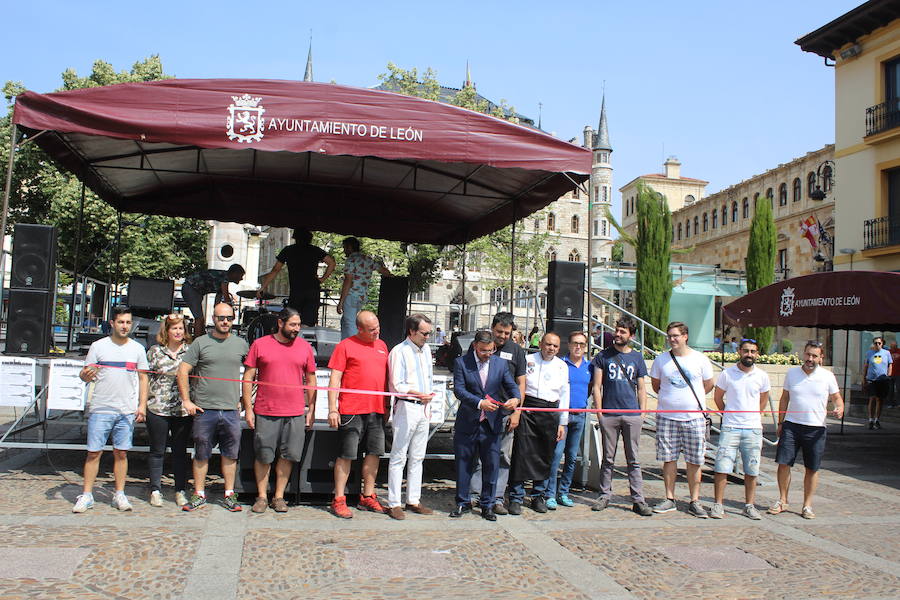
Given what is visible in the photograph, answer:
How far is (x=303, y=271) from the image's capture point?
34.9 ft

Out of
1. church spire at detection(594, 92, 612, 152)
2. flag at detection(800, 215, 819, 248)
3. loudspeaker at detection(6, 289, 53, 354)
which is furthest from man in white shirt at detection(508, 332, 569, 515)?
church spire at detection(594, 92, 612, 152)

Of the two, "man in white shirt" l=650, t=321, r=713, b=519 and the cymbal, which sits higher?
the cymbal

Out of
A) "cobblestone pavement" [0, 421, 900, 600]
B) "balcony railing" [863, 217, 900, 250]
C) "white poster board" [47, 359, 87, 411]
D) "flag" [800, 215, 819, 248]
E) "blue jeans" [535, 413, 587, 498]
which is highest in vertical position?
"flag" [800, 215, 819, 248]

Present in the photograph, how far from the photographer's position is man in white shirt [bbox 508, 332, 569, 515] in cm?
712

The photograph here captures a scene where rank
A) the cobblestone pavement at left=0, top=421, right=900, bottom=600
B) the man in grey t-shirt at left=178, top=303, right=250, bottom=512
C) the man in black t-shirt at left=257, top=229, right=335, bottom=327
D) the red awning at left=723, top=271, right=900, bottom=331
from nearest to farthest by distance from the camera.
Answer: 1. the cobblestone pavement at left=0, top=421, right=900, bottom=600
2. the man in grey t-shirt at left=178, top=303, right=250, bottom=512
3. the man in black t-shirt at left=257, top=229, right=335, bottom=327
4. the red awning at left=723, top=271, right=900, bottom=331

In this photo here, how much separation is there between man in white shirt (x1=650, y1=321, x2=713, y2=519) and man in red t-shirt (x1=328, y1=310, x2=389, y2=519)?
8.87 feet

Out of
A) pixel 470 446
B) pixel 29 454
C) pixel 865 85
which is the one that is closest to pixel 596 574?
pixel 470 446

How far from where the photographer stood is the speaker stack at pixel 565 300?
336 inches

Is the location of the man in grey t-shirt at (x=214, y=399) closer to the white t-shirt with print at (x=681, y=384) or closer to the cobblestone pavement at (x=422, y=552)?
the cobblestone pavement at (x=422, y=552)

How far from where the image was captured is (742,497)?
8453 millimetres

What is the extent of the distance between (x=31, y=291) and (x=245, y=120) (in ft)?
9.67

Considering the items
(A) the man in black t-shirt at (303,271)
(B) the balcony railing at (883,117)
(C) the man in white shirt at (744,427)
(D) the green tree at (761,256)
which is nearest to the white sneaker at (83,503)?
(A) the man in black t-shirt at (303,271)

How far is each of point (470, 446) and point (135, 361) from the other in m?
3.11

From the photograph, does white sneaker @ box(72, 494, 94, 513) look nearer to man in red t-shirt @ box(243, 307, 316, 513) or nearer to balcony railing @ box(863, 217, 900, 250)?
man in red t-shirt @ box(243, 307, 316, 513)
